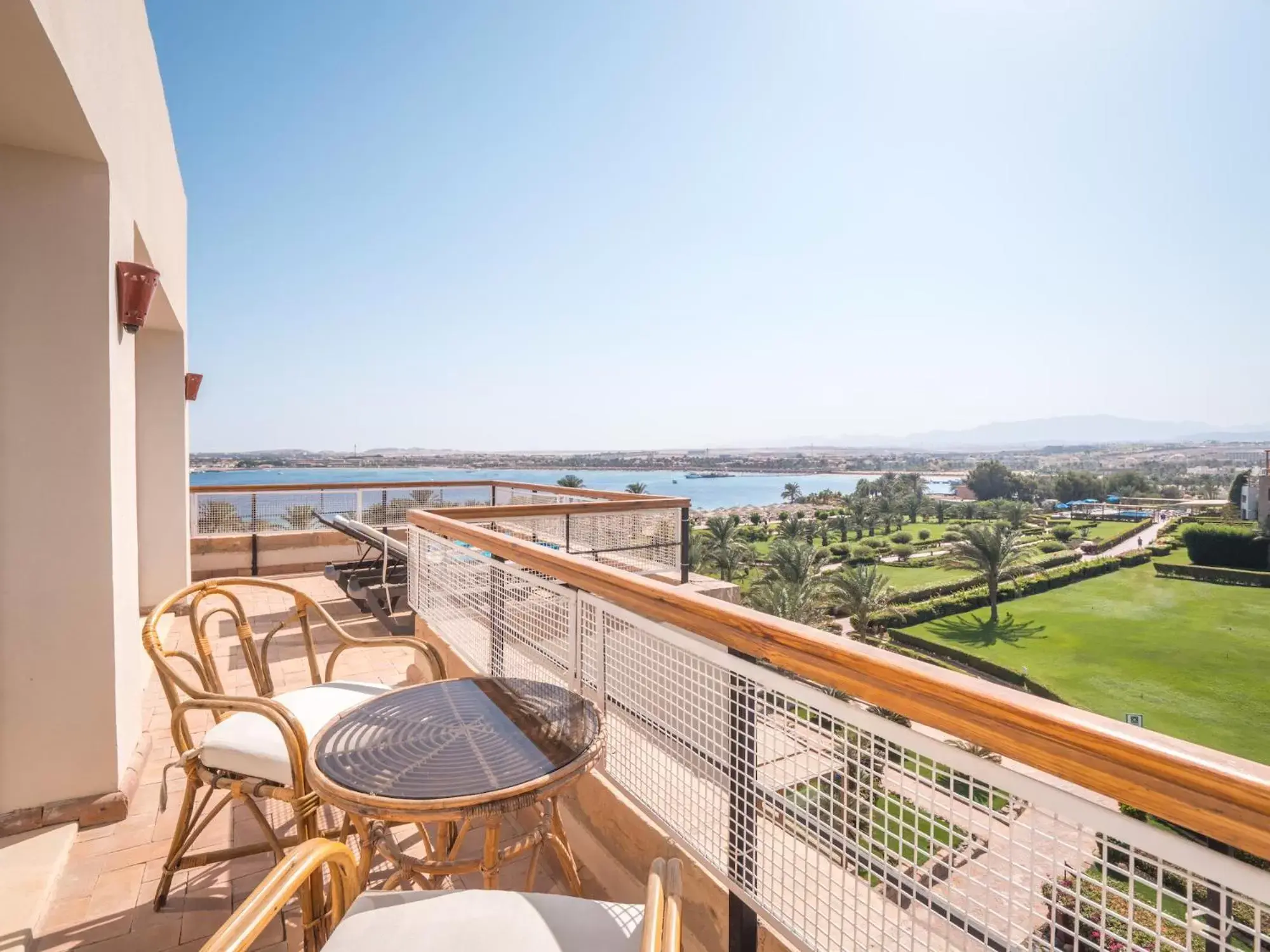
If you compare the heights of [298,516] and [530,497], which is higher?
[530,497]

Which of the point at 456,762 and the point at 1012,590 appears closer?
the point at 456,762

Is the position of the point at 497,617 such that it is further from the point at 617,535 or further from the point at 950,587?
the point at 950,587

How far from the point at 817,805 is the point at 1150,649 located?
52304mm

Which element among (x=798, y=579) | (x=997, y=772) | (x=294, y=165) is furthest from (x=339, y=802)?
(x=798, y=579)

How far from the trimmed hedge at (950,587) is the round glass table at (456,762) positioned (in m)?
41.0

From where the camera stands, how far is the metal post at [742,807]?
1.44m

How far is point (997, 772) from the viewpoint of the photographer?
92 cm

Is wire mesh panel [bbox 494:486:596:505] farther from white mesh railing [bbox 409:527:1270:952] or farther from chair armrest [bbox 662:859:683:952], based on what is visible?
chair armrest [bbox 662:859:683:952]

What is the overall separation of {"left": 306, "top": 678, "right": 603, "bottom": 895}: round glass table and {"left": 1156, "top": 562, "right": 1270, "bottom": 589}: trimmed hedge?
68.1 meters

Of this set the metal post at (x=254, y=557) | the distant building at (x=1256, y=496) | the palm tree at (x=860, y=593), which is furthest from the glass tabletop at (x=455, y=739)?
the distant building at (x=1256, y=496)

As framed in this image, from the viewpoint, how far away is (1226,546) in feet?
167

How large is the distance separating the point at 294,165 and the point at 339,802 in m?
11.2

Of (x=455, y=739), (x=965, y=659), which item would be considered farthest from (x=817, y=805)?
(x=965, y=659)

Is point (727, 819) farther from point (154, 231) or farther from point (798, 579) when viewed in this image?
point (798, 579)
